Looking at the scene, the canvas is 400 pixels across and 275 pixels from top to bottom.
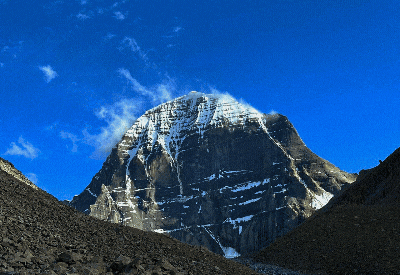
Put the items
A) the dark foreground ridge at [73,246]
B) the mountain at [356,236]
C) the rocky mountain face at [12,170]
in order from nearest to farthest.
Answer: the dark foreground ridge at [73,246] < the rocky mountain face at [12,170] < the mountain at [356,236]

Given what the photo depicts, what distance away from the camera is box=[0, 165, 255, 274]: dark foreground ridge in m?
15.6

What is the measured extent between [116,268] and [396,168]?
40.3 m

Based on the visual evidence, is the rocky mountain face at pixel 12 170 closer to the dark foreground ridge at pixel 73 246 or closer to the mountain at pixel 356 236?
the dark foreground ridge at pixel 73 246

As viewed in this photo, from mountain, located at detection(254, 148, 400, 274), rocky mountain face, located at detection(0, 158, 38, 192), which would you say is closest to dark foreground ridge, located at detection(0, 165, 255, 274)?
rocky mountain face, located at detection(0, 158, 38, 192)

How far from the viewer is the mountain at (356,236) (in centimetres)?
3174

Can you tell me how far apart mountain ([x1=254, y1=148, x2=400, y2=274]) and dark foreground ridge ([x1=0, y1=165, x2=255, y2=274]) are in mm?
13284

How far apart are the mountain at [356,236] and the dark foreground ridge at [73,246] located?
1328 cm

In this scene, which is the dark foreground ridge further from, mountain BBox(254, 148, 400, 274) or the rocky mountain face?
mountain BBox(254, 148, 400, 274)

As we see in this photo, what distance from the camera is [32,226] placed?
1894 cm

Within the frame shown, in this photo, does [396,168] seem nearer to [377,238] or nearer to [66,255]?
[377,238]

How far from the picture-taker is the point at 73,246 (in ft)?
59.9

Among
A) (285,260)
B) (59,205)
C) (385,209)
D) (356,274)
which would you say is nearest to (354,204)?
(385,209)

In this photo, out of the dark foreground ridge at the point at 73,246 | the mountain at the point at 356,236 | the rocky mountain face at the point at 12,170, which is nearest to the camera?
the dark foreground ridge at the point at 73,246


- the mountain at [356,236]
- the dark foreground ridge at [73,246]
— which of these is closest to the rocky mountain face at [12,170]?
the dark foreground ridge at [73,246]
